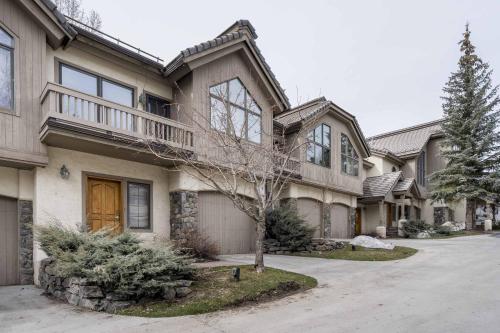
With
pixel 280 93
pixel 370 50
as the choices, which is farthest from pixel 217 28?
pixel 370 50

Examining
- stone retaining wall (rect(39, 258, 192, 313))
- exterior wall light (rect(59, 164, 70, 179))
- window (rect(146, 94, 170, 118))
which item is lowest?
stone retaining wall (rect(39, 258, 192, 313))

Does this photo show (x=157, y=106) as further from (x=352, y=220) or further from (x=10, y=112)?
(x=352, y=220)

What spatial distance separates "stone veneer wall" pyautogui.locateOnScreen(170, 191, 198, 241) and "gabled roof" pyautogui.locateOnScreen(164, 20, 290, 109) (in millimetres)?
4300

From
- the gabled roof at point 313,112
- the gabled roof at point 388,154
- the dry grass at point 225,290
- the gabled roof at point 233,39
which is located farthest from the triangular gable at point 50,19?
the gabled roof at point 388,154

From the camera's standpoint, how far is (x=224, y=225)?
13.4 m

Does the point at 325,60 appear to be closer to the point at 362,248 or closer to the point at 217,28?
the point at 217,28

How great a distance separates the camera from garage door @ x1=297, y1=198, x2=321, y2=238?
58.1 ft

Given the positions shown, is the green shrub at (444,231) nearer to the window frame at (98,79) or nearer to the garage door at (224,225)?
the garage door at (224,225)

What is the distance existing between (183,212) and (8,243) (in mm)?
4827

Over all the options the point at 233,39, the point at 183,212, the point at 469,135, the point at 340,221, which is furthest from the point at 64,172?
the point at 469,135

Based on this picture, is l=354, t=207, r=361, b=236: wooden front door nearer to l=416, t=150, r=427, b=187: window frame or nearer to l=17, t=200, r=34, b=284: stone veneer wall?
l=416, t=150, r=427, b=187: window frame

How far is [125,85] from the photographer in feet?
38.1

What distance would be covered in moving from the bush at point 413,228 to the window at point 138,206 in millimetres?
16929

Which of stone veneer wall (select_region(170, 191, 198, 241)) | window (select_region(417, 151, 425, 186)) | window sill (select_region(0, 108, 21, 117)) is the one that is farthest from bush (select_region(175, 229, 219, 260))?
window (select_region(417, 151, 425, 186))
